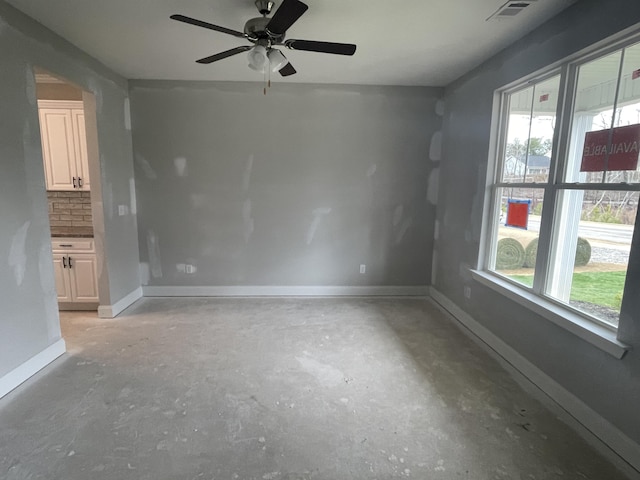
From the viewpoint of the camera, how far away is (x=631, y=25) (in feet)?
6.06

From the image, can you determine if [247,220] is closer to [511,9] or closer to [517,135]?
[517,135]

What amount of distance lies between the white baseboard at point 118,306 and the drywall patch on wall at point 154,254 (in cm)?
31

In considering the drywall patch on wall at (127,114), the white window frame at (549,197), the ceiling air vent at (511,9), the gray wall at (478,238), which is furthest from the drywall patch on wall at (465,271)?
the drywall patch on wall at (127,114)

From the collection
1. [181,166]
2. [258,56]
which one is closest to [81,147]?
[181,166]

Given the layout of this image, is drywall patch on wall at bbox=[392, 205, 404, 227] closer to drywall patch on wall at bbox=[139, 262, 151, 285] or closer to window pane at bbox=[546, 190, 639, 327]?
window pane at bbox=[546, 190, 639, 327]

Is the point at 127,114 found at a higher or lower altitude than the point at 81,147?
higher

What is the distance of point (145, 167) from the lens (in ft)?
13.6

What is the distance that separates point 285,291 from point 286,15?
10.8 ft

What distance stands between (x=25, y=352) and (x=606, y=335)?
155 inches

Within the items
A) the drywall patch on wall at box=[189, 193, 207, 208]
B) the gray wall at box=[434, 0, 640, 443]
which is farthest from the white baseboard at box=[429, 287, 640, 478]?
the drywall patch on wall at box=[189, 193, 207, 208]

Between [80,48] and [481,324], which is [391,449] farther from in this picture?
[80,48]

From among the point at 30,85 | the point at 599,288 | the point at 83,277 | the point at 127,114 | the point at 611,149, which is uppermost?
the point at 127,114

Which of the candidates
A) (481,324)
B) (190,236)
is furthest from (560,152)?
(190,236)

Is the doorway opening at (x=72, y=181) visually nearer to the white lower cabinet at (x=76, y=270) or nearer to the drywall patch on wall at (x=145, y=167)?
the white lower cabinet at (x=76, y=270)
